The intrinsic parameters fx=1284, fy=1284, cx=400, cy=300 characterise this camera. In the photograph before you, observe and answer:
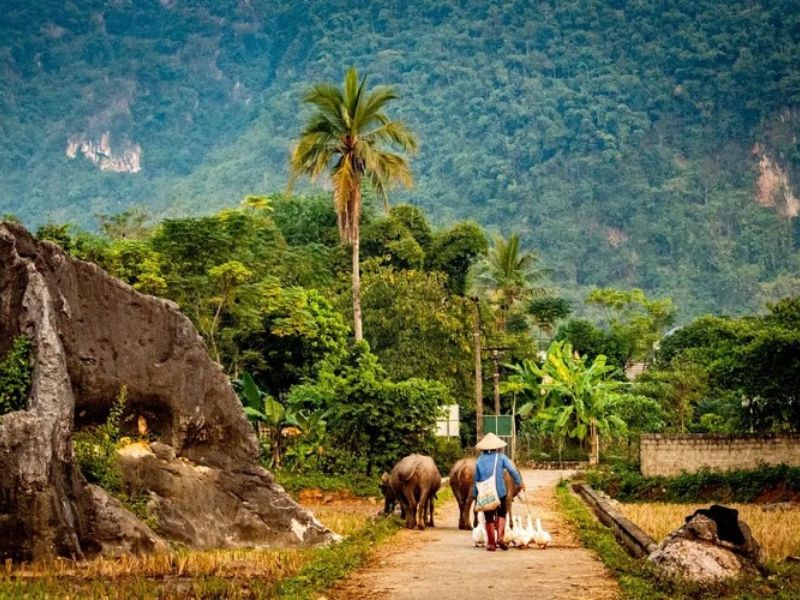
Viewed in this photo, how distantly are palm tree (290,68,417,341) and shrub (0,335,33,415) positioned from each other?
21673 mm

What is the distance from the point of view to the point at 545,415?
158 ft

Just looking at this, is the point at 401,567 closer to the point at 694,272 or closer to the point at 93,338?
the point at 93,338

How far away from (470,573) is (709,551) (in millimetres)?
2432

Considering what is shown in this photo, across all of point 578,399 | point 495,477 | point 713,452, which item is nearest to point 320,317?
point 578,399

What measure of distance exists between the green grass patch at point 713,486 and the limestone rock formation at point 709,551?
1724 cm

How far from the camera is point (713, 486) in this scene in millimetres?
31234

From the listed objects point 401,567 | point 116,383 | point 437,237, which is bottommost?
point 401,567

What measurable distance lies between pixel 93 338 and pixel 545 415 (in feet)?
108

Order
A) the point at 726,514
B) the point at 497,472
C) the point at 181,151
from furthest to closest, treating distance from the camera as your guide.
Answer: the point at 181,151, the point at 497,472, the point at 726,514

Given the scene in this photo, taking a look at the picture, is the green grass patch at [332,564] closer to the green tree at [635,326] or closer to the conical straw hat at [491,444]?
the conical straw hat at [491,444]

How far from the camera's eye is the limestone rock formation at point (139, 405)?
579 inches

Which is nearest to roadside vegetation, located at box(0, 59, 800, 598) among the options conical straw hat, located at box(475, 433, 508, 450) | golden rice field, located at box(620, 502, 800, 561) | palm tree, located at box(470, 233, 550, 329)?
golden rice field, located at box(620, 502, 800, 561)

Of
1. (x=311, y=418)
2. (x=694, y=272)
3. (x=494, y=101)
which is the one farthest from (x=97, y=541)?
(x=494, y=101)

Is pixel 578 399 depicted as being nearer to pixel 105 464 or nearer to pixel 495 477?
pixel 495 477
